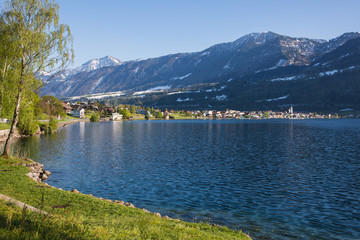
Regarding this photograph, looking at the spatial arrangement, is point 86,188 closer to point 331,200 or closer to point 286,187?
point 286,187

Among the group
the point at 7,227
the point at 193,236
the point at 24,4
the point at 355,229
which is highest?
the point at 24,4

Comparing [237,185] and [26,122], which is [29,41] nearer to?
[237,185]

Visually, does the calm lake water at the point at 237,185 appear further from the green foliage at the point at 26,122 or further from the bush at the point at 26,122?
the bush at the point at 26,122

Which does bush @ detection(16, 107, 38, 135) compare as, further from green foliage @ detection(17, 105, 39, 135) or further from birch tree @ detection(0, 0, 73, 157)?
birch tree @ detection(0, 0, 73, 157)

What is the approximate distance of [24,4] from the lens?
37.4 meters

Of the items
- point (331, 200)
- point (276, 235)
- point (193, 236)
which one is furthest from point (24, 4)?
point (331, 200)

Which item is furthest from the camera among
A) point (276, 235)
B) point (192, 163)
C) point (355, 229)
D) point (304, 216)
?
point (192, 163)

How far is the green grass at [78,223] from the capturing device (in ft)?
39.3

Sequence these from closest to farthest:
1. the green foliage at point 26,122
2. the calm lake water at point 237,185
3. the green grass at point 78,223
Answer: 1. the green grass at point 78,223
2. the calm lake water at point 237,185
3. the green foliage at point 26,122

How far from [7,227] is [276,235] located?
18.6m

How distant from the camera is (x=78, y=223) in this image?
13.6 meters

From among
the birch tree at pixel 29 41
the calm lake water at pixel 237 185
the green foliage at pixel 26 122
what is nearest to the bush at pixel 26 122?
the green foliage at pixel 26 122

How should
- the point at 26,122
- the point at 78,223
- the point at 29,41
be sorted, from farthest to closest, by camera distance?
the point at 26,122, the point at 29,41, the point at 78,223

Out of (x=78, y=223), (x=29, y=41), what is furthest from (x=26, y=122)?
(x=78, y=223)
